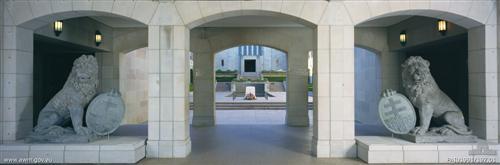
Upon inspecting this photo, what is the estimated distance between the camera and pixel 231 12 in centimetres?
702

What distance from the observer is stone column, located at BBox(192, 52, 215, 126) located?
11984mm

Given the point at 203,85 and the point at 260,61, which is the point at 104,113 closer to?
the point at 203,85

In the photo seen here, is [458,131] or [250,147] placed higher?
[458,131]

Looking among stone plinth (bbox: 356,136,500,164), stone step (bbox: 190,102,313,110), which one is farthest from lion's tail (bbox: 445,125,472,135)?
stone step (bbox: 190,102,313,110)

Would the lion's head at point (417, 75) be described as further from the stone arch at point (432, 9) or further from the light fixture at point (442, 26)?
the light fixture at point (442, 26)

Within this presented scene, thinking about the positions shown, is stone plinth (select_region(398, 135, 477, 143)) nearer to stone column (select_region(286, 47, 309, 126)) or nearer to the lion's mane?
stone column (select_region(286, 47, 309, 126))

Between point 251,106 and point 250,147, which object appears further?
point 251,106

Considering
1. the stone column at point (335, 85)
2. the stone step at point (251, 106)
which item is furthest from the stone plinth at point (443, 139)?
the stone step at point (251, 106)

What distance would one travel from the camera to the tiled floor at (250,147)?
6523mm

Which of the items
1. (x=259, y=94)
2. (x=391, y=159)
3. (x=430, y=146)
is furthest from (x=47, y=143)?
(x=259, y=94)

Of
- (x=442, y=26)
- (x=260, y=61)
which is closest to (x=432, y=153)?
(x=442, y=26)

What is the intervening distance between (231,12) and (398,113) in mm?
4264

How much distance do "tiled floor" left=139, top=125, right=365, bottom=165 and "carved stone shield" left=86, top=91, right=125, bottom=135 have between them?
3.65 ft

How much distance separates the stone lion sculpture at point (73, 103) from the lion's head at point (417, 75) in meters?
6.84
